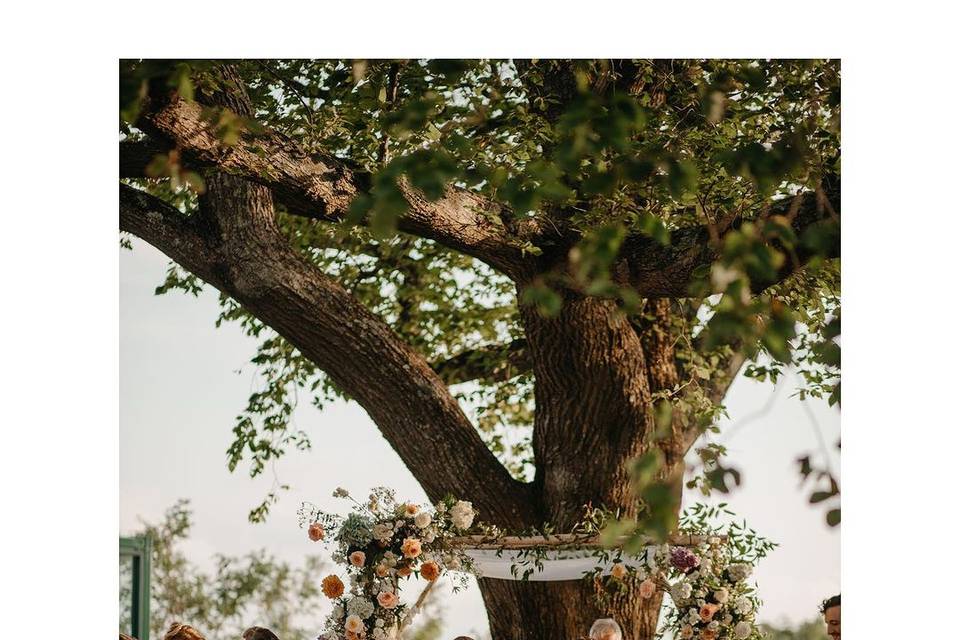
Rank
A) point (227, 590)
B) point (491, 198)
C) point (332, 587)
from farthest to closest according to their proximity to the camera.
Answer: point (227, 590), point (491, 198), point (332, 587)

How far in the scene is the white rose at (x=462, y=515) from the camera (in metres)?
4.29

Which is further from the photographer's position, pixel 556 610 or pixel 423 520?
pixel 556 610

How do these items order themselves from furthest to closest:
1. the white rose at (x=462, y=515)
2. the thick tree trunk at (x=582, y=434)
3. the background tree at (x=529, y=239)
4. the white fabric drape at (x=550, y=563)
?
the thick tree trunk at (x=582, y=434) < the white fabric drape at (x=550, y=563) < the white rose at (x=462, y=515) < the background tree at (x=529, y=239)

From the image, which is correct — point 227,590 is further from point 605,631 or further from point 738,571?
point 738,571

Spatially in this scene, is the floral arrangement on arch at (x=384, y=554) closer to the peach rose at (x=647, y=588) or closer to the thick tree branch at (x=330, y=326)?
the thick tree branch at (x=330, y=326)

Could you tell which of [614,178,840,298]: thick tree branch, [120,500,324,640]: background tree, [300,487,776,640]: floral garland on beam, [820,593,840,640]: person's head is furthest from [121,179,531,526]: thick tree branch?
[120,500,324,640]: background tree

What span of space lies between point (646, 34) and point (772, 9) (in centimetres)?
41

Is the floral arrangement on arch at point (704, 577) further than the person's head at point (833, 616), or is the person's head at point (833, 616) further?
the floral arrangement on arch at point (704, 577)

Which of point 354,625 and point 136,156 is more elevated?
point 136,156

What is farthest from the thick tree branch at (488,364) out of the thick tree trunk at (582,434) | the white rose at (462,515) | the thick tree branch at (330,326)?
the white rose at (462,515)

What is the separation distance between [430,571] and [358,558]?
0.96 feet

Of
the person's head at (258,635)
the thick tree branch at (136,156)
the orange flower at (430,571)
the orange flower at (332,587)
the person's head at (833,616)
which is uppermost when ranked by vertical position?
the thick tree branch at (136,156)

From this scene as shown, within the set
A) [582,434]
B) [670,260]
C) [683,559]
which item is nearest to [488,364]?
[582,434]

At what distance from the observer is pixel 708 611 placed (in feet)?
14.6
